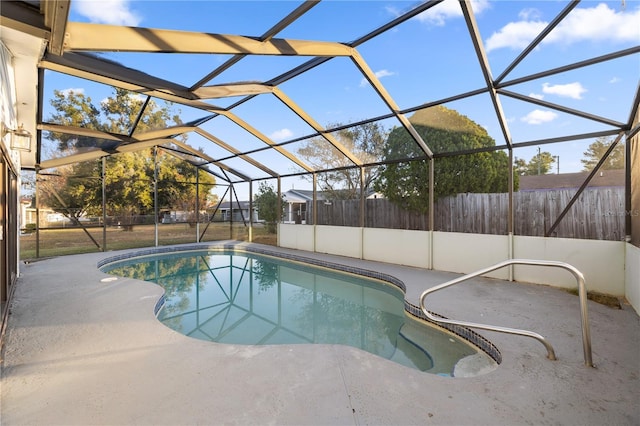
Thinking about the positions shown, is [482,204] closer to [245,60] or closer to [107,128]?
[245,60]

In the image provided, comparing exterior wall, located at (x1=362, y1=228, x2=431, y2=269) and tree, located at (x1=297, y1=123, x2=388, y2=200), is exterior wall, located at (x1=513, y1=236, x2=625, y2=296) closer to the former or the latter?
exterior wall, located at (x1=362, y1=228, x2=431, y2=269)

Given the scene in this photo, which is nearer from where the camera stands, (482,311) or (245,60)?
(482,311)

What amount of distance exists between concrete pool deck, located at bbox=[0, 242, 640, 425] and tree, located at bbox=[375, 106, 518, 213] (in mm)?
3674

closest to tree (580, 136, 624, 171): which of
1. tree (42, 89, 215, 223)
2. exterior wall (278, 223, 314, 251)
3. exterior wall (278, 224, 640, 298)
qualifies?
exterior wall (278, 224, 640, 298)

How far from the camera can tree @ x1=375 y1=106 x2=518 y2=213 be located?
20.0 ft

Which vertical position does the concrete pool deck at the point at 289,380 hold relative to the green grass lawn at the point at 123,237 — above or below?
below

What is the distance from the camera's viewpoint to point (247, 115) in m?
6.94

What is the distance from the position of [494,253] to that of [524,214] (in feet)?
3.14

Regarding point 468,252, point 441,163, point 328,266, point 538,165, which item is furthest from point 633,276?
point 538,165

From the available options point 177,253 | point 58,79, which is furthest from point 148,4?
point 177,253

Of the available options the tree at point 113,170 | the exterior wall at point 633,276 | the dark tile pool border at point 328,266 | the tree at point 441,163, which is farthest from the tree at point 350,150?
the exterior wall at point 633,276

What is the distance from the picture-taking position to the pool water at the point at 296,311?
374 centimetres

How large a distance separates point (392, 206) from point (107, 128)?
7.81 meters

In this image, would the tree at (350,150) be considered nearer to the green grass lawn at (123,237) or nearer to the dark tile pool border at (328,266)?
the dark tile pool border at (328,266)
